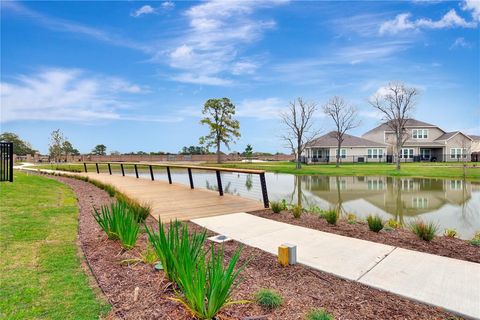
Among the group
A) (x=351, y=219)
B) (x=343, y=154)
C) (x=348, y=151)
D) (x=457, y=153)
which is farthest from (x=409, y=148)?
(x=351, y=219)

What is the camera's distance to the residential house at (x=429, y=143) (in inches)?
1602

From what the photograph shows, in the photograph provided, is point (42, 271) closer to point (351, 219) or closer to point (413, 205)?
point (351, 219)

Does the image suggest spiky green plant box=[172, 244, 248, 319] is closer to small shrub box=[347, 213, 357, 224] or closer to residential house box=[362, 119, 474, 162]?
small shrub box=[347, 213, 357, 224]

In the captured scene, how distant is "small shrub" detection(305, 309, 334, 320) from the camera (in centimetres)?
221

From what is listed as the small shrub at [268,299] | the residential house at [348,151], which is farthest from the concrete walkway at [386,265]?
the residential house at [348,151]

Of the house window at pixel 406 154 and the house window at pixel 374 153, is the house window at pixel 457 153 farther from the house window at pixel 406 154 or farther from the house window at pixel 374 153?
the house window at pixel 374 153

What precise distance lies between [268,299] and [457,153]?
48220 millimetres

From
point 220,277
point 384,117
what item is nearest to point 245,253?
point 220,277

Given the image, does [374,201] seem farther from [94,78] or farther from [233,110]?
[233,110]

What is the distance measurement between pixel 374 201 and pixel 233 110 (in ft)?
120

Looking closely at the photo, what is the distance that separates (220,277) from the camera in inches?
86.7

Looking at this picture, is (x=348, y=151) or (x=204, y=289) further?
(x=348, y=151)

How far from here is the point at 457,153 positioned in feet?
135

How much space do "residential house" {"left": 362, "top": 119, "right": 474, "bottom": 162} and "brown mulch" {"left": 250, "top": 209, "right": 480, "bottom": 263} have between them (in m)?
38.4
